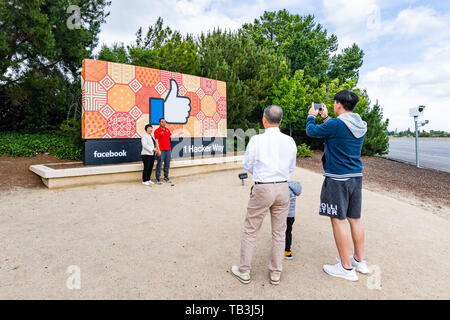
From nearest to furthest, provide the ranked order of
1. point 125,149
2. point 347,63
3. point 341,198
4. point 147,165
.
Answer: point 341,198
point 147,165
point 125,149
point 347,63

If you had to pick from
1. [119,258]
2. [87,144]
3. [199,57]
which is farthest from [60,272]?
[199,57]

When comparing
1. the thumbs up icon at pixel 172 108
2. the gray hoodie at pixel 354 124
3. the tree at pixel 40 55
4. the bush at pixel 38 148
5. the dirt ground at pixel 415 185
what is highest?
the tree at pixel 40 55

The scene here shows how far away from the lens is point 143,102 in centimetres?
868

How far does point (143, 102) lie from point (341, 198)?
758cm

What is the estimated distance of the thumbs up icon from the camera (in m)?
8.98

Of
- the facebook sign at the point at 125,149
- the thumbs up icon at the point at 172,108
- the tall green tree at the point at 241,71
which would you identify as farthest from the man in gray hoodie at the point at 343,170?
the tall green tree at the point at 241,71

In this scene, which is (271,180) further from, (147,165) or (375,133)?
(375,133)

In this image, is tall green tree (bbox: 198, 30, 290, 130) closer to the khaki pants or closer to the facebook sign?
the facebook sign

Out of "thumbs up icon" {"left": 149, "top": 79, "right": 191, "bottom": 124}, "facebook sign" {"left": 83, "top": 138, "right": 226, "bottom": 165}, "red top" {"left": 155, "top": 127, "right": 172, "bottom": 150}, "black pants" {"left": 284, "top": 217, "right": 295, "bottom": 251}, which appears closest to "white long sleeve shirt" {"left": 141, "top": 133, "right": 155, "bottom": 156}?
"red top" {"left": 155, "top": 127, "right": 172, "bottom": 150}

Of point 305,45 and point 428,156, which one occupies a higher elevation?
point 305,45

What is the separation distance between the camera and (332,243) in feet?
12.3

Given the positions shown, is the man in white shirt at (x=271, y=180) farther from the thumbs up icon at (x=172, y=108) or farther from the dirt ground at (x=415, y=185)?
the thumbs up icon at (x=172, y=108)

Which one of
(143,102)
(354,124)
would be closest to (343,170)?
(354,124)

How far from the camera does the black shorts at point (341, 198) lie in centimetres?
263
